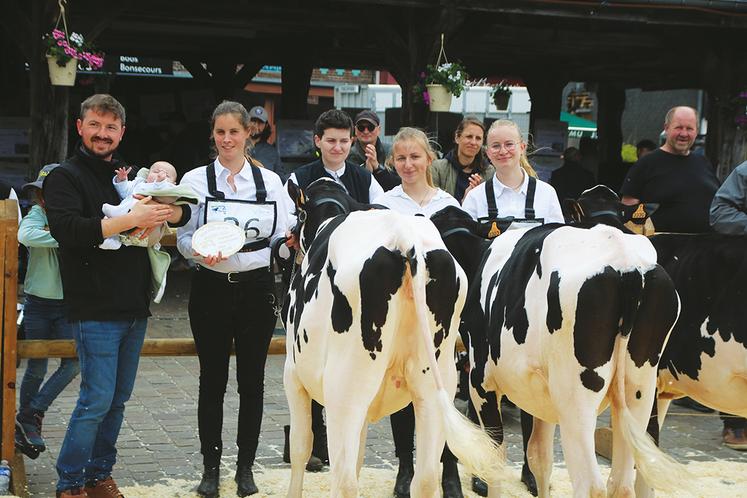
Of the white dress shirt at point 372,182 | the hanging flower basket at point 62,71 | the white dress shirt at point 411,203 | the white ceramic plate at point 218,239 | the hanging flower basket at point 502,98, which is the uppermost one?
the hanging flower basket at point 502,98

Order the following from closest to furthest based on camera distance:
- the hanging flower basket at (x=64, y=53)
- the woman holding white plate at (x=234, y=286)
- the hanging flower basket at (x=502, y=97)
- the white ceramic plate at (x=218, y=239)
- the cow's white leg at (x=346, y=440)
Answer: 1. the cow's white leg at (x=346, y=440)
2. the white ceramic plate at (x=218, y=239)
3. the woman holding white plate at (x=234, y=286)
4. the hanging flower basket at (x=64, y=53)
5. the hanging flower basket at (x=502, y=97)

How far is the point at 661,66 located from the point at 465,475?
12.4 metres

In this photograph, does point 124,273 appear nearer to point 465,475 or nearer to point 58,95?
point 465,475

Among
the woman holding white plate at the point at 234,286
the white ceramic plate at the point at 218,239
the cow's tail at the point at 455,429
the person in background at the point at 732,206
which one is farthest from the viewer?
the person in background at the point at 732,206

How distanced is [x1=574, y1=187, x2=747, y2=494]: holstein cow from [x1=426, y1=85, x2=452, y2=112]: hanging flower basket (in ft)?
19.5

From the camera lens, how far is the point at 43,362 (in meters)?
5.61

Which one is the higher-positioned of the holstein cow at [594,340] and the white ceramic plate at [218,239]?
the white ceramic plate at [218,239]

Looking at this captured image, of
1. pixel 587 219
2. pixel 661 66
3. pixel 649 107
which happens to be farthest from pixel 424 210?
pixel 649 107

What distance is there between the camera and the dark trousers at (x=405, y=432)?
5.14m

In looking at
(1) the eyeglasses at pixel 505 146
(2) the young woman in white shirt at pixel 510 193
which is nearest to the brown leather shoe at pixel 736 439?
(2) the young woman in white shirt at pixel 510 193

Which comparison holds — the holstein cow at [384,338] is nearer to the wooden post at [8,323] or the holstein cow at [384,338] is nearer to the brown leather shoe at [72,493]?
the brown leather shoe at [72,493]

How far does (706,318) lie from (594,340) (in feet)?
3.81

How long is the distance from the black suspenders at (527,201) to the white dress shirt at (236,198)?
1182 millimetres

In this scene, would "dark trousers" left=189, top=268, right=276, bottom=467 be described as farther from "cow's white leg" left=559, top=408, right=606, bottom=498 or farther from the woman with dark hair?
the woman with dark hair
